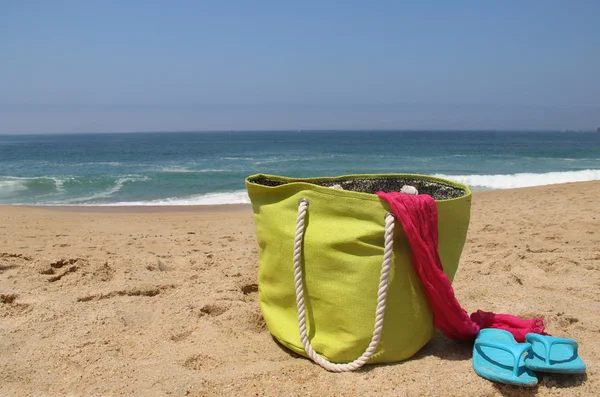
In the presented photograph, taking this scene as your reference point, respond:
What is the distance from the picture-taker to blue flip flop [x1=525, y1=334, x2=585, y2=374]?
1799 millimetres

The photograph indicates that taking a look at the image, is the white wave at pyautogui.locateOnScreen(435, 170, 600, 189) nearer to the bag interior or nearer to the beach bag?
the bag interior

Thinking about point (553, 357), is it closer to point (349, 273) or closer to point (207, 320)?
point (349, 273)

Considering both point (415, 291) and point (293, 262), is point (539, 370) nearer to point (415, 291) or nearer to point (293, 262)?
point (415, 291)

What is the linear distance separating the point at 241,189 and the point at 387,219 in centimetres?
1229

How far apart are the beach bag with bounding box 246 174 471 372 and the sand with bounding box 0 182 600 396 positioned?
11 cm

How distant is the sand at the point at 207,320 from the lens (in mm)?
1906

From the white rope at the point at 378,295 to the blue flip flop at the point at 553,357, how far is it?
0.60m

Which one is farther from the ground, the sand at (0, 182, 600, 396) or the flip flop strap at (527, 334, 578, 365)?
the flip flop strap at (527, 334, 578, 365)

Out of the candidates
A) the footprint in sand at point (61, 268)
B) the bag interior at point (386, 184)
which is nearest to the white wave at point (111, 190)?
the footprint in sand at point (61, 268)

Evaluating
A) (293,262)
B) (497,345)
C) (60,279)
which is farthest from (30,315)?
(497,345)

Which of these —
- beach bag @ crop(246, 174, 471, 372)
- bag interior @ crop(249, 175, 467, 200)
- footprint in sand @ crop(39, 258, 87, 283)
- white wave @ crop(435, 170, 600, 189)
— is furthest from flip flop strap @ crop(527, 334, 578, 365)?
white wave @ crop(435, 170, 600, 189)

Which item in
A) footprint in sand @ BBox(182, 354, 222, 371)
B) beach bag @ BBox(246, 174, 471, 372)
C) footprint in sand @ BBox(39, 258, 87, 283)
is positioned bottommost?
footprint in sand @ BBox(182, 354, 222, 371)

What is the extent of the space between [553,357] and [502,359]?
194 millimetres

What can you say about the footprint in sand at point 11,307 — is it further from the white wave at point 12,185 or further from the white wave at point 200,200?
the white wave at point 12,185
